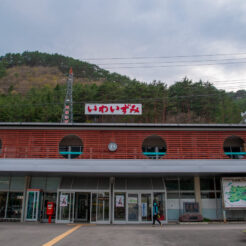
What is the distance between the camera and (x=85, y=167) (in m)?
17.0


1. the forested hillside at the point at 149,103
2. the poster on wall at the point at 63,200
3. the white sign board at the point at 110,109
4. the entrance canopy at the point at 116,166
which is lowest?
the poster on wall at the point at 63,200

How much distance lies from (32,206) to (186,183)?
38.6ft

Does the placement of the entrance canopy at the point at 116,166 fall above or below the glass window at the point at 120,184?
above

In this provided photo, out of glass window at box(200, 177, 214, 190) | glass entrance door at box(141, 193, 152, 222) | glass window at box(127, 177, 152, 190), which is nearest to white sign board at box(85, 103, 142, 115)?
glass window at box(127, 177, 152, 190)

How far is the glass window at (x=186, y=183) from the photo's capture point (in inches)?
775

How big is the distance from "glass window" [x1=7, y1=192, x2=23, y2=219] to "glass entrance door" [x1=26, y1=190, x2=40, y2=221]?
84cm

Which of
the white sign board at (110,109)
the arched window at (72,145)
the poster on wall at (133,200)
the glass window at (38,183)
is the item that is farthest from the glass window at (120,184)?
the glass window at (38,183)

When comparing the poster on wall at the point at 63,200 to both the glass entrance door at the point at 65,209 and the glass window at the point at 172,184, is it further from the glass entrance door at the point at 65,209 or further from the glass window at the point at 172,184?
the glass window at the point at 172,184

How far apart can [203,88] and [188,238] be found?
38.9 metres

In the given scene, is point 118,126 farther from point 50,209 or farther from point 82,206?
point 50,209

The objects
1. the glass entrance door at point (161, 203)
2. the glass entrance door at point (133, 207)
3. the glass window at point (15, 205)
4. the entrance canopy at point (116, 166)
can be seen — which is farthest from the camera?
the glass window at point (15, 205)

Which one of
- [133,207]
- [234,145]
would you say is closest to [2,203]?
[133,207]

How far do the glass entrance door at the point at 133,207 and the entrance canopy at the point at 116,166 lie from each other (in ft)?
7.28

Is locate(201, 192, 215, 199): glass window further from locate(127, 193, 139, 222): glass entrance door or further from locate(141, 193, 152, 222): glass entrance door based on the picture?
locate(127, 193, 139, 222): glass entrance door
